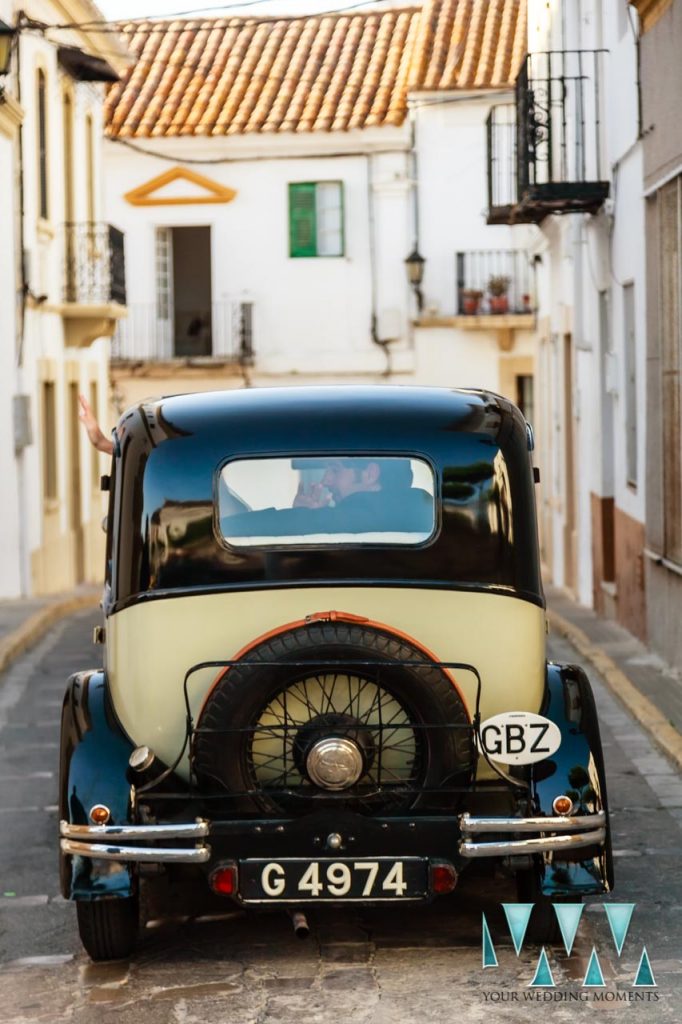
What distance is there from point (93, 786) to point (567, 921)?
169cm

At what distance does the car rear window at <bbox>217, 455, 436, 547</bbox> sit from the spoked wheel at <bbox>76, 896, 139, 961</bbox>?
1410 mm

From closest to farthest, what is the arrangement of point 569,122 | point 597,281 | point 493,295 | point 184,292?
point 597,281
point 569,122
point 493,295
point 184,292

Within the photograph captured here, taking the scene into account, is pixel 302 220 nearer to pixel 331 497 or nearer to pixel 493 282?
pixel 493 282

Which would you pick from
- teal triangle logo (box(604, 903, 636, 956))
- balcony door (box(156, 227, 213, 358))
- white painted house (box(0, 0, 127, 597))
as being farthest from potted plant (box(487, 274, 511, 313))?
teal triangle logo (box(604, 903, 636, 956))

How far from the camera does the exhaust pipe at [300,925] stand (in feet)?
20.5

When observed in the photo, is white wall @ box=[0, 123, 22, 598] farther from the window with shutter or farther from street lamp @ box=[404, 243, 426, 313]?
the window with shutter

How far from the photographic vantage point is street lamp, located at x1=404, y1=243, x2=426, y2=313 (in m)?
32.0

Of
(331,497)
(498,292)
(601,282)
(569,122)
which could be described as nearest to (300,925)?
(331,497)

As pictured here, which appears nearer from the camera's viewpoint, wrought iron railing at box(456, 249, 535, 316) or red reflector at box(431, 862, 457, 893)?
red reflector at box(431, 862, 457, 893)

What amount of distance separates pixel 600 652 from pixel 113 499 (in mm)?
7881

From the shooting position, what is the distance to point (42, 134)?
2491 cm

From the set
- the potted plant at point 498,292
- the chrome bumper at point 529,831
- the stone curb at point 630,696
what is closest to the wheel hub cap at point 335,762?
the chrome bumper at point 529,831

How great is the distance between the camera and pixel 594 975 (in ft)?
20.4

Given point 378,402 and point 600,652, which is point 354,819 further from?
point 600,652
